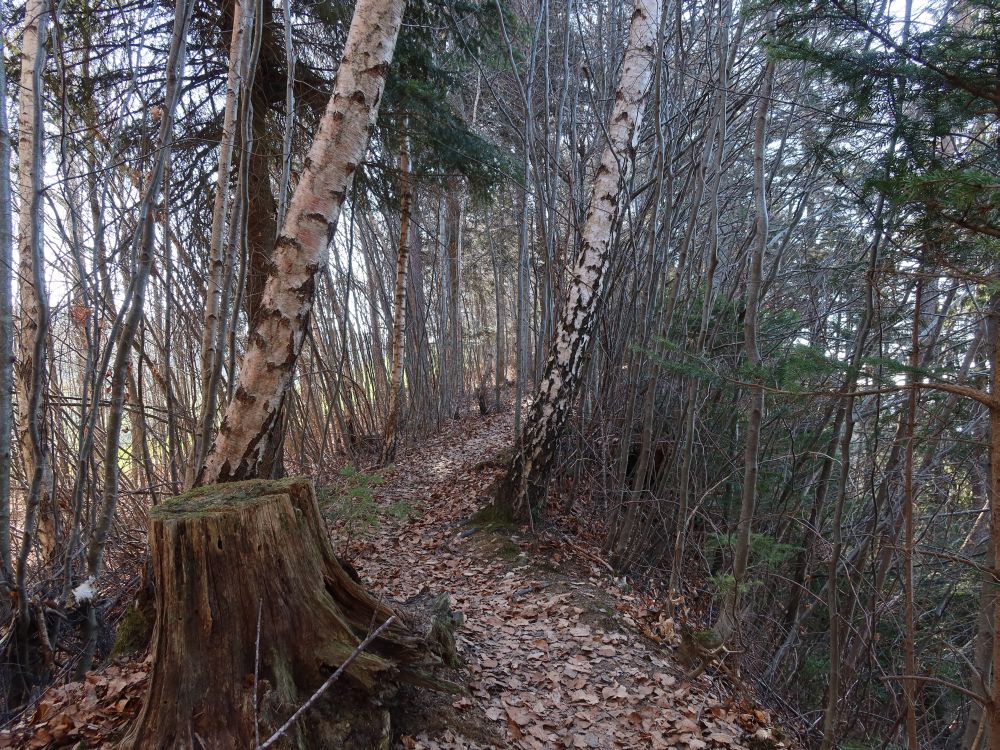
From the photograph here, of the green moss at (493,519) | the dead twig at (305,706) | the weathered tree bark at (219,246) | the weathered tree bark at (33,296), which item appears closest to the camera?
the dead twig at (305,706)

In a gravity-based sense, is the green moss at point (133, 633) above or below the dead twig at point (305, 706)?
below

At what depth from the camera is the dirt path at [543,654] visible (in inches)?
102

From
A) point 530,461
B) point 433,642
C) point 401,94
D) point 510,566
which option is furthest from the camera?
point 401,94

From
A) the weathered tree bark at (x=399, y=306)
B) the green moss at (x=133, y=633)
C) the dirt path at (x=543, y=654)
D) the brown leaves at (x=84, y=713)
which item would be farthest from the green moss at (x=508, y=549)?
the weathered tree bark at (x=399, y=306)

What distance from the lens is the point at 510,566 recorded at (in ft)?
14.3

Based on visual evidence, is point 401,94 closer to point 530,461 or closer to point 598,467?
point 530,461

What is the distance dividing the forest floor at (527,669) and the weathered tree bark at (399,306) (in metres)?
2.19

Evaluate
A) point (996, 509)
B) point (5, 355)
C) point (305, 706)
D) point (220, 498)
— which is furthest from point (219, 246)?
point (996, 509)

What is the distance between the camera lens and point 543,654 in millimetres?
3252

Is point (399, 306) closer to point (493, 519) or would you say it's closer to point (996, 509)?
point (493, 519)

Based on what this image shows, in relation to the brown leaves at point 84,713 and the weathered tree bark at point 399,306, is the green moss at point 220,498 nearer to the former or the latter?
the brown leaves at point 84,713

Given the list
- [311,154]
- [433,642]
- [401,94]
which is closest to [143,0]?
[401,94]

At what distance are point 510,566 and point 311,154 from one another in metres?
3.22

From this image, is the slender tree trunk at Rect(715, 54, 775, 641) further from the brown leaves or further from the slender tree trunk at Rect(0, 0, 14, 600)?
the slender tree trunk at Rect(0, 0, 14, 600)
